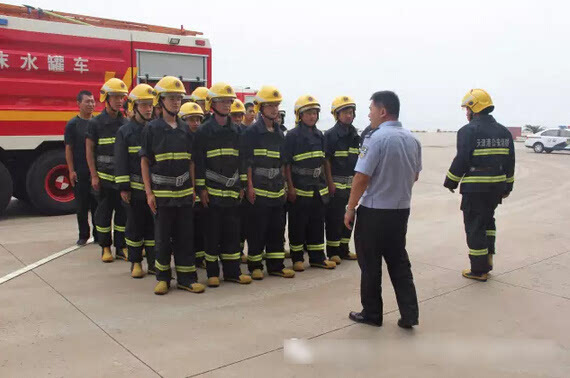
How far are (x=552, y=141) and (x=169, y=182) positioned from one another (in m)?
27.9

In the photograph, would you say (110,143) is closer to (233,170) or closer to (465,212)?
(233,170)

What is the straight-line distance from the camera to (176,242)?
4.71 meters

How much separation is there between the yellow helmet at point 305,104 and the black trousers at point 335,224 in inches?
41.4

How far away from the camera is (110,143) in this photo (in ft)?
18.3

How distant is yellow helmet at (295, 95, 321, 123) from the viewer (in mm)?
5234

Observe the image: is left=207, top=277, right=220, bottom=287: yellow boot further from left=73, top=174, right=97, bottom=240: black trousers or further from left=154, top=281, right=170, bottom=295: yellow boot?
left=73, top=174, right=97, bottom=240: black trousers

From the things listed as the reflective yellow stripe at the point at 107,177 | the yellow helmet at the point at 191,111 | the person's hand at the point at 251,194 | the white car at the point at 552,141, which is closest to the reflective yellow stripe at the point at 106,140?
the reflective yellow stripe at the point at 107,177

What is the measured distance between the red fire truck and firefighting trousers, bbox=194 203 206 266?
377cm

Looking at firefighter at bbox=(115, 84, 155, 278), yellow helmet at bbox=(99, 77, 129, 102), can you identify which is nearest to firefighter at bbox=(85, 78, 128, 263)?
yellow helmet at bbox=(99, 77, 129, 102)

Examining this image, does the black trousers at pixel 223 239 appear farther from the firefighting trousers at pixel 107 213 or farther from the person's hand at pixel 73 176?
the person's hand at pixel 73 176

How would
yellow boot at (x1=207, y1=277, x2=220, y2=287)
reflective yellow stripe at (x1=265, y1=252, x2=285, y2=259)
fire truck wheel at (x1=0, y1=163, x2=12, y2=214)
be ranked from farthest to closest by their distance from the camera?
fire truck wheel at (x1=0, y1=163, x2=12, y2=214) → reflective yellow stripe at (x1=265, y1=252, x2=285, y2=259) → yellow boot at (x1=207, y1=277, x2=220, y2=287)

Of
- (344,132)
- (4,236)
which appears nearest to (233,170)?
(344,132)

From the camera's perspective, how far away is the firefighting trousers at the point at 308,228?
17.7 feet

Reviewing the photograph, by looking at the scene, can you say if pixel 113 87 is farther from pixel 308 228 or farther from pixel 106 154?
pixel 308 228
